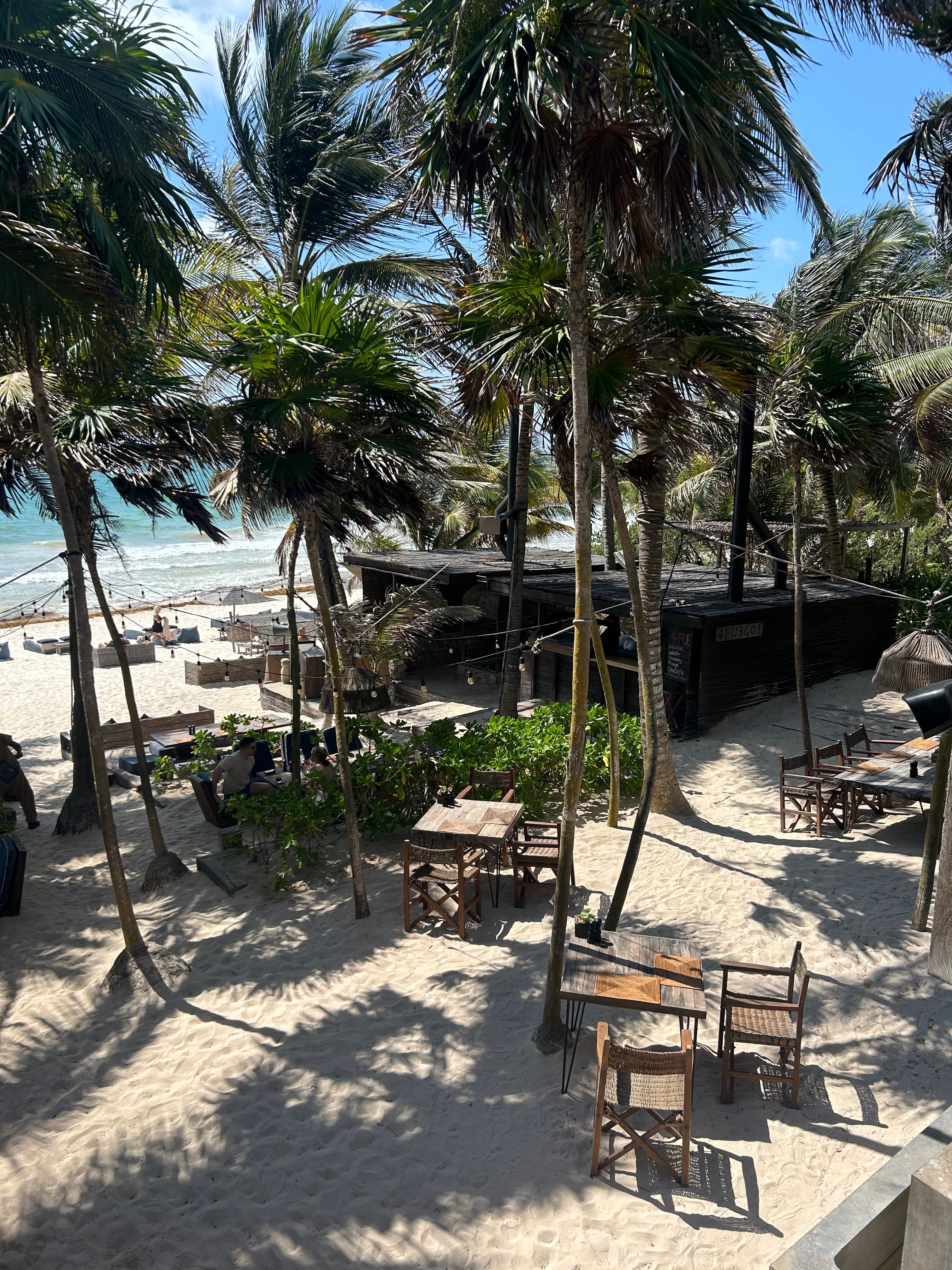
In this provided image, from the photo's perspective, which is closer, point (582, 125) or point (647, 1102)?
point (647, 1102)

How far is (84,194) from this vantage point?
771 centimetres

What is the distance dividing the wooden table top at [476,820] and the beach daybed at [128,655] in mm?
16258

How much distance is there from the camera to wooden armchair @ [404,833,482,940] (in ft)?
25.6

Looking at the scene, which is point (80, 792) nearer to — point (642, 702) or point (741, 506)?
point (642, 702)

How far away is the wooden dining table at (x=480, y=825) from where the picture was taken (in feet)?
26.1

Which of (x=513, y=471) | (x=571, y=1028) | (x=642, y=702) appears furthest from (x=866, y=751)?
(x=571, y=1028)

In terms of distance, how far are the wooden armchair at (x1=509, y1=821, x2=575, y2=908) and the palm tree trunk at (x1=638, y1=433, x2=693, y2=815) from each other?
5.52ft

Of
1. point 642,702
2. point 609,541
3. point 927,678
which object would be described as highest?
point 609,541

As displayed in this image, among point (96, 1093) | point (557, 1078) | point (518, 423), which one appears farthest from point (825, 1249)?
point (518, 423)

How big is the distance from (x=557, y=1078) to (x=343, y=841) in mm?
4698

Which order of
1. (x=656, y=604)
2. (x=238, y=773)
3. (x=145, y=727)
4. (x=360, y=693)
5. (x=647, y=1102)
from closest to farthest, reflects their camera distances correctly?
(x=647, y=1102) → (x=238, y=773) → (x=656, y=604) → (x=360, y=693) → (x=145, y=727)

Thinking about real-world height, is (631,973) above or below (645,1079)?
above

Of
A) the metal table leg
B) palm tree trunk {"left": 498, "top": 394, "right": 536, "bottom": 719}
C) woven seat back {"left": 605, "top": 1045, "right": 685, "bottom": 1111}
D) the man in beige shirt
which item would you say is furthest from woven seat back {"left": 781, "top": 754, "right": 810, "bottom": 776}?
the man in beige shirt

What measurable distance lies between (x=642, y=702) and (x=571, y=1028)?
432 cm
